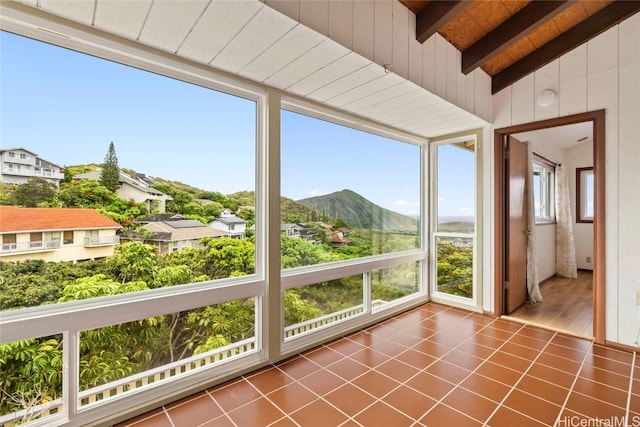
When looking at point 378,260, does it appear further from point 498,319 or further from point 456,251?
point 498,319

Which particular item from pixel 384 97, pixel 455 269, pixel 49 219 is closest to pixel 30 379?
pixel 49 219

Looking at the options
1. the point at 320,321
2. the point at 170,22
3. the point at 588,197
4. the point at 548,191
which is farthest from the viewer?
the point at 588,197

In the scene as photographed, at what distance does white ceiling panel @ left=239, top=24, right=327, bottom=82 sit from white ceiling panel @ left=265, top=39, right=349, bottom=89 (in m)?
0.04

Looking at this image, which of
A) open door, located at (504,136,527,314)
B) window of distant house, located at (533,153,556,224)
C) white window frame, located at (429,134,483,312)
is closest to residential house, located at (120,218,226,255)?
white window frame, located at (429,134,483,312)

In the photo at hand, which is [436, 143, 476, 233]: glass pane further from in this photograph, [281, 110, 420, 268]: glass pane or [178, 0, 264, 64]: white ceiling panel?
[178, 0, 264, 64]: white ceiling panel

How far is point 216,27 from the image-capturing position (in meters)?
1.66

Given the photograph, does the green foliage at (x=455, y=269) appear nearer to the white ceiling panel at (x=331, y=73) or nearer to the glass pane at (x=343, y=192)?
the glass pane at (x=343, y=192)

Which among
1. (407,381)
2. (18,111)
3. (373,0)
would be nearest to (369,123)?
(373,0)

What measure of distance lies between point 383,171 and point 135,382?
9.73 feet

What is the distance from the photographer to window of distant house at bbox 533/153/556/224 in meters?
5.13

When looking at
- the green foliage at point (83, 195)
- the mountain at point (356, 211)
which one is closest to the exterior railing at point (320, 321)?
the mountain at point (356, 211)

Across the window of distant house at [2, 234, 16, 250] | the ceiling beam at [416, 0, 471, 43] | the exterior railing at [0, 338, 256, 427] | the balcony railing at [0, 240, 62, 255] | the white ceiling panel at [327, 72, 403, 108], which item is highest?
the ceiling beam at [416, 0, 471, 43]

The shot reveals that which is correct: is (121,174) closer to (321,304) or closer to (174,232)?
(174,232)

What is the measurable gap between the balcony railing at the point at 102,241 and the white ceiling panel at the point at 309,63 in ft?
4.95
